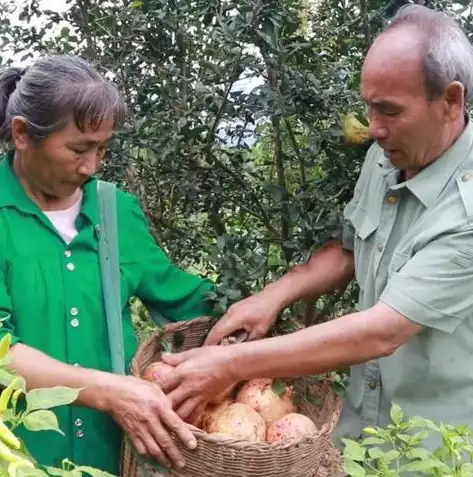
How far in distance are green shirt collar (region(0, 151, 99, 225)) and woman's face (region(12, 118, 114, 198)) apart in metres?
0.05

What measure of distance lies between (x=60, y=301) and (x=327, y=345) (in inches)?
28.0

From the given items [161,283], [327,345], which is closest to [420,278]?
[327,345]

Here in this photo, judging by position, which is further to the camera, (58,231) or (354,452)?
(58,231)

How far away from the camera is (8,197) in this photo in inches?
80.6

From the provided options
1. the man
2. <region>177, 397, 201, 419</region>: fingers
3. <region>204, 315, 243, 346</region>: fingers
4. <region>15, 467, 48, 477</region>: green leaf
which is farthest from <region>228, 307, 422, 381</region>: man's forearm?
<region>15, 467, 48, 477</region>: green leaf

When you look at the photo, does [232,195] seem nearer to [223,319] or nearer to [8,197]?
[223,319]

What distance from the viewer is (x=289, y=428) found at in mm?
1840

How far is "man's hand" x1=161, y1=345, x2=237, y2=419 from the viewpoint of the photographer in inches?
73.7

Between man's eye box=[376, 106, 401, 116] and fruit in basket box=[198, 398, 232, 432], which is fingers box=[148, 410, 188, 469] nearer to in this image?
fruit in basket box=[198, 398, 232, 432]

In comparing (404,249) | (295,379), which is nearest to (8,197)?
(295,379)

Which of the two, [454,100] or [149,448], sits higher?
[454,100]

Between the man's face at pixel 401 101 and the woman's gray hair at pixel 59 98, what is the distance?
2.30ft

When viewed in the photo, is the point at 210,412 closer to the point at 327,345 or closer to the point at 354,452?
the point at 327,345

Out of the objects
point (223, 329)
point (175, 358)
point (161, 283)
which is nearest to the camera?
point (175, 358)
